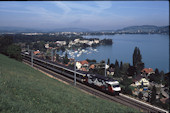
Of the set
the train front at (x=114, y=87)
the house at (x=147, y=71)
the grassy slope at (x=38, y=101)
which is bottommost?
the house at (x=147, y=71)

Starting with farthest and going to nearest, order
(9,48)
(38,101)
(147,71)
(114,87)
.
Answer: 1. (147,71)
2. (9,48)
3. (114,87)
4. (38,101)

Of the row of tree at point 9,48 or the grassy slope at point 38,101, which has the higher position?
the row of tree at point 9,48

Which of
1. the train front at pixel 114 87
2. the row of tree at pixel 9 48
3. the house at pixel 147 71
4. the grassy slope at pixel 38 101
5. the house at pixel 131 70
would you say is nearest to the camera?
the grassy slope at pixel 38 101

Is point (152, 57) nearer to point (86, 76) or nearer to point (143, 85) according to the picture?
point (143, 85)

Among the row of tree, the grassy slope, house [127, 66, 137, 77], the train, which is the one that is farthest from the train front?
house [127, 66, 137, 77]

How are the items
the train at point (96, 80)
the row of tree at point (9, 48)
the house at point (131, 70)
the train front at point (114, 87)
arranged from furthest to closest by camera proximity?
1. the house at point (131, 70)
2. the row of tree at point (9, 48)
3. the train at point (96, 80)
4. the train front at point (114, 87)

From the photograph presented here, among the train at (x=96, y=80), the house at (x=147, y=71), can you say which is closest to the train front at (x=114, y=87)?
the train at (x=96, y=80)

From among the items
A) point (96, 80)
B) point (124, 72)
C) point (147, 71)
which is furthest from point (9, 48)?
point (147, 71)

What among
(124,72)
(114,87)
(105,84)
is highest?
(105,84)

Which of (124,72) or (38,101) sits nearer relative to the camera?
(38,101)

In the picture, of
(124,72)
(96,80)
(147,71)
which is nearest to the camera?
(96,80)

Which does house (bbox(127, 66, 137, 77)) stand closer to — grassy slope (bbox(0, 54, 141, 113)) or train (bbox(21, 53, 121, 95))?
train (bbox(21, 53, 121, 95))

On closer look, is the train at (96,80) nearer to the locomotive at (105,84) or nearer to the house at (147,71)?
the locomotive at (105,84)

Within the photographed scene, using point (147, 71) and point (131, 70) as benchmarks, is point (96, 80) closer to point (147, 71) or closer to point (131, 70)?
point (131, 70)
